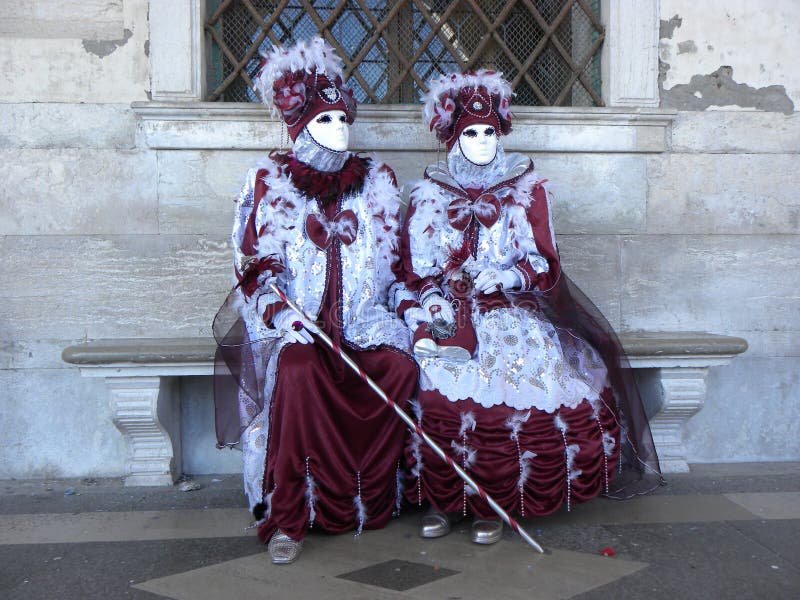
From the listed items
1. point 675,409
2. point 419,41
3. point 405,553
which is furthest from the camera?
point 419,41

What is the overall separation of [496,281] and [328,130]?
98cm

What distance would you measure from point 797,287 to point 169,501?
11.3ft

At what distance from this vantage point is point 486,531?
126 inches

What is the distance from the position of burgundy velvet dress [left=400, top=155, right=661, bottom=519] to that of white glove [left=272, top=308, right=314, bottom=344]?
1.63 ft

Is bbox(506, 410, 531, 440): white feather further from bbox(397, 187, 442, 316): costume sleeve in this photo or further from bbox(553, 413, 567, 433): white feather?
bbox(397, 187, 442, 316): costume sleeve

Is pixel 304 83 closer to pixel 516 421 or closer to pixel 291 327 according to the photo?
pixel 291 327

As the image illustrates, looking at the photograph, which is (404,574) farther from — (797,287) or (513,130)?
(797,287)

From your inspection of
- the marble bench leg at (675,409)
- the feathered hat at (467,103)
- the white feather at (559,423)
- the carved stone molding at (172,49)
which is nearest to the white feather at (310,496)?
the white feather at (559,423)

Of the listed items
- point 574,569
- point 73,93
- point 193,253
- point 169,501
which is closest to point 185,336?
A: point 193,253

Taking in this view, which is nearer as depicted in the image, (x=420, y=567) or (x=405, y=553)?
(x=420, y=567)

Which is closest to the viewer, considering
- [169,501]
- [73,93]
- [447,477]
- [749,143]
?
[447,477]

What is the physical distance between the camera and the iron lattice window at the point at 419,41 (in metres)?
4.52

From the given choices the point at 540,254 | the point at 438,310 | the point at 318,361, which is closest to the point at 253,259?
the point at 318,361

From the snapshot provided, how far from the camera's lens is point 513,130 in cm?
445
